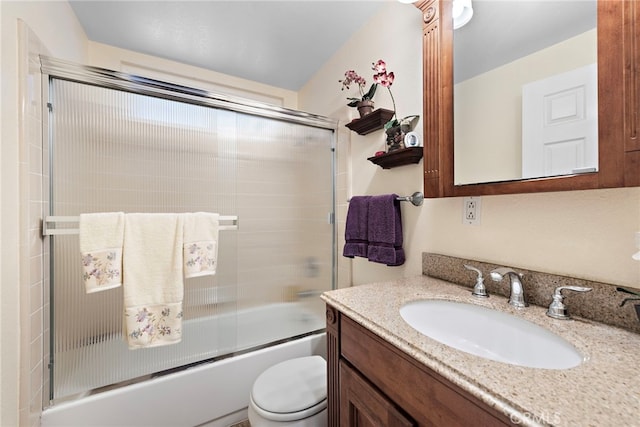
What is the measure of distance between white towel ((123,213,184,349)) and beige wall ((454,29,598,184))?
129cm

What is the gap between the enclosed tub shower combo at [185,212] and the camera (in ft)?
3.63

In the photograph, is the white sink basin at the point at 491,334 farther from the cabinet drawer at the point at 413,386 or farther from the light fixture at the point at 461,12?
the light fixture at the point at 461,12

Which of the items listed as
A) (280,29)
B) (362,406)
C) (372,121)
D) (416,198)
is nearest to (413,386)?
A: (362,406)

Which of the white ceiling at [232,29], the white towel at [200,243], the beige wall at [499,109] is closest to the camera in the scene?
the beige wall at [499,109]

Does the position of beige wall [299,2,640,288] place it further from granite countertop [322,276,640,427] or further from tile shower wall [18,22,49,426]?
tile shower wall [18,22,49,426]

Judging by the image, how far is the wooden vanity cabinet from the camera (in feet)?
1.56

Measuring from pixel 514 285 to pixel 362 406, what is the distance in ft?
1.95

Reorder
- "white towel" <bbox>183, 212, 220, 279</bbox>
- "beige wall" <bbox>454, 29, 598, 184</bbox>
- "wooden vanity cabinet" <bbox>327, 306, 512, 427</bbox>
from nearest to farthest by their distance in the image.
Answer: "wooden vanity cabinet" <bbox>327, 306, 512, 427</bbox>, "beige wall" <bbox>454, 29, 598, 184</bbox>, "white towel" <bbox>183, 212, 220, 279</bbox>

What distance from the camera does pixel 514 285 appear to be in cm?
80

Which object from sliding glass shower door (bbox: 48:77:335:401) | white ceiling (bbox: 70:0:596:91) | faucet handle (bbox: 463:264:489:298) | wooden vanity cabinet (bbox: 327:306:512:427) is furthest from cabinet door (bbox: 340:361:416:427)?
white ceiling (bbox: 70:0:596:91)

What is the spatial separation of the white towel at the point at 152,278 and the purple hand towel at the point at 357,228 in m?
0.85

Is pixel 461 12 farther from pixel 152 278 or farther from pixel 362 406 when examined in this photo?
pixel 152 278

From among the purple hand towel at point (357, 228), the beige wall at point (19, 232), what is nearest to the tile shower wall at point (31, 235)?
the beige wall at point (19, 232)

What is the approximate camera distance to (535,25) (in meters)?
0.82
